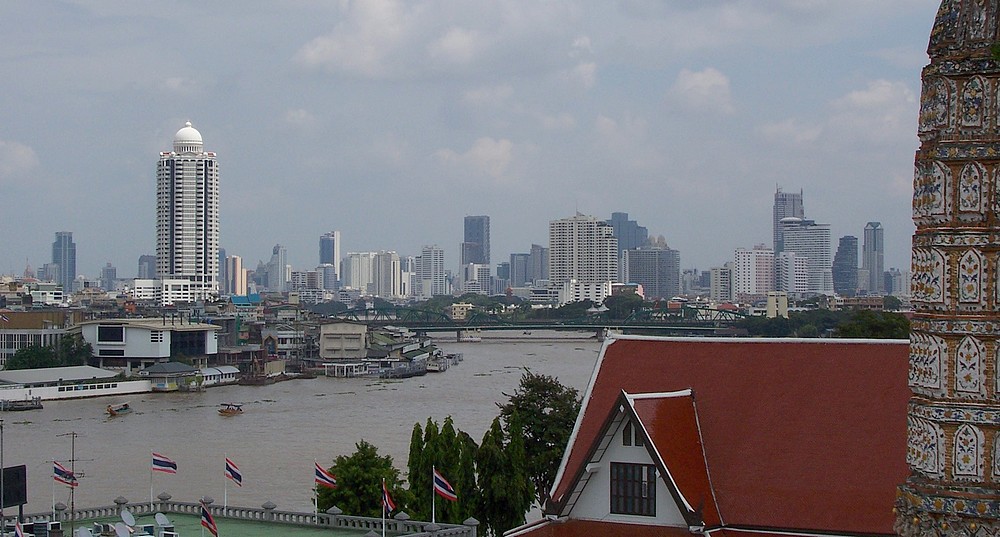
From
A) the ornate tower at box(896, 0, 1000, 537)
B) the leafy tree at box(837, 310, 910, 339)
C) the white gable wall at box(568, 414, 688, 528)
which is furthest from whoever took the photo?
the leafy tree at box(837, 310, 910, 339)

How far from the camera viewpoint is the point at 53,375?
168ft

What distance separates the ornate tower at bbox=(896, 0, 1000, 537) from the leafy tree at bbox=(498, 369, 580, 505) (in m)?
11.8

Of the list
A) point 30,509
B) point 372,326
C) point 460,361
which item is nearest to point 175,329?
point 460,361

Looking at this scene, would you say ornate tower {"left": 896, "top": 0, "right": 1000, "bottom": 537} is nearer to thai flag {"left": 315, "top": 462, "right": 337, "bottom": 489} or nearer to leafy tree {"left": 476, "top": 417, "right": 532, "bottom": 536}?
thai flag {"left": 315, "top": 462, "right": 337, "bottom": 489}

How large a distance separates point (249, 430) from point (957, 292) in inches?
1292

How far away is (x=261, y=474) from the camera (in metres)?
26.7

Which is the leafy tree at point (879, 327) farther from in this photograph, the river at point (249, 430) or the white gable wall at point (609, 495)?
the white gable wall at point (609, 495)

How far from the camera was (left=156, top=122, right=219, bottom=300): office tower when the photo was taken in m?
113

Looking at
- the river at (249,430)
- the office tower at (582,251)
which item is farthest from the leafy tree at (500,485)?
the office tower at (582,251)

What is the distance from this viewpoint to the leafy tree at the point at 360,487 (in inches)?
642

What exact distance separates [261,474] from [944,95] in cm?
2235

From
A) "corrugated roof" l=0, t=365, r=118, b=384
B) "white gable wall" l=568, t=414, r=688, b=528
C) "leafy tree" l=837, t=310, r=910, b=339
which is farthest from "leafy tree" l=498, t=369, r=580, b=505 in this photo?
"corrugated roof" l=0, t=365, r=118, b=384

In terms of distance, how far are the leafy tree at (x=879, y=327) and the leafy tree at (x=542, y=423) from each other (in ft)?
23.2

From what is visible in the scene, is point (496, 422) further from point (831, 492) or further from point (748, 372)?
point (831, 492)
